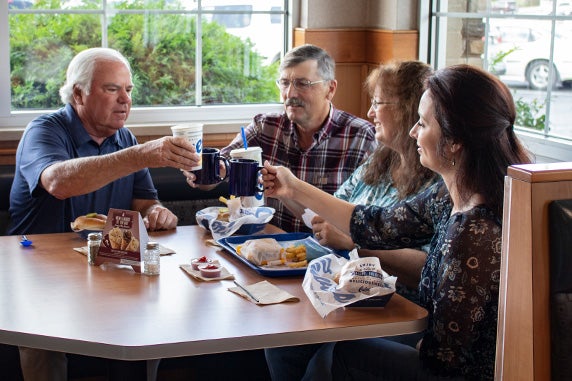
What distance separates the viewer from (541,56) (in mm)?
3143

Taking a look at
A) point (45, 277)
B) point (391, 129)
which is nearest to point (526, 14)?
point (391, 129)

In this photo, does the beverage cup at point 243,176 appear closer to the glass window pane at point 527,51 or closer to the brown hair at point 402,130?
the brown hair at point 402,130

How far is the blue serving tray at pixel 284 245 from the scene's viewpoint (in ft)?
7.72

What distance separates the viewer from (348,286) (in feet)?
6.92

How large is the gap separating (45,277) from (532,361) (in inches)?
50.4

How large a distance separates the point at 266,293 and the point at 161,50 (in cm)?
209

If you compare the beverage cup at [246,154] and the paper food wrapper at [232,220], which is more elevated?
the beverage cup at [246,154]

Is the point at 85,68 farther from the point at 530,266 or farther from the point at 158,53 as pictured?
the point at 530,266

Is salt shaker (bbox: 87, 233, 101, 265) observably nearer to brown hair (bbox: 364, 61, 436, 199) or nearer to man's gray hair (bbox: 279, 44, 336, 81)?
brown hair (bbox: 364, 61, 436, 199)

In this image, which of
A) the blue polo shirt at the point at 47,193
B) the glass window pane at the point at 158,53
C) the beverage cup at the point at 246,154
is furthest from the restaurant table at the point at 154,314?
the glass window pane at the point at 158,53

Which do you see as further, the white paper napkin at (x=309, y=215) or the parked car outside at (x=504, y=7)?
the parked car outside at (x=504, y=7)

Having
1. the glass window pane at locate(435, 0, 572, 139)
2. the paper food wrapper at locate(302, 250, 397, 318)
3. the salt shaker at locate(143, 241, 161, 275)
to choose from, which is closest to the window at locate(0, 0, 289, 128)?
the glass window pane at locate(435, 0, 572, 139)

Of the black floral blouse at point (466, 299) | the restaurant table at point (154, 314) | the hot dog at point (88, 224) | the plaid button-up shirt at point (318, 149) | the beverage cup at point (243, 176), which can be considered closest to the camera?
the restaurant table at point (154, 314)

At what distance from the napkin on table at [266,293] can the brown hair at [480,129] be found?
1.66ft
